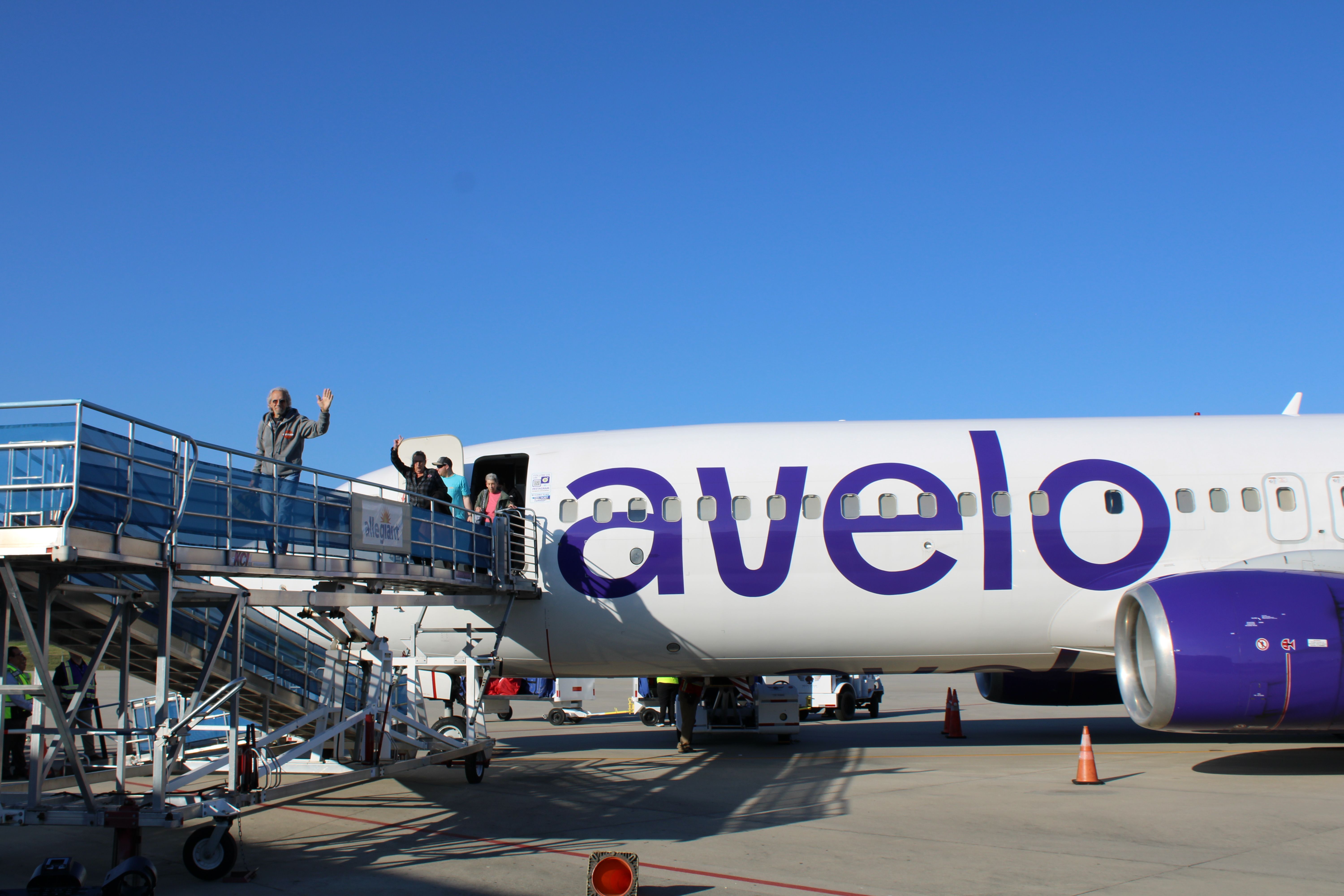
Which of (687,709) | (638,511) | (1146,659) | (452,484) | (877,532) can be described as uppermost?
(452,484)

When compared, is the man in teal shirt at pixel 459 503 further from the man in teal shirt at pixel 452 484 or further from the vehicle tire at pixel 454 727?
the vehicle tire at pixel 454 727

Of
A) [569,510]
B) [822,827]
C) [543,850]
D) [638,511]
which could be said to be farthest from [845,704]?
[543,850]

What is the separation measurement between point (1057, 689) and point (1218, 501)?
425cm

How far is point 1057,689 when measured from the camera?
17.1 m

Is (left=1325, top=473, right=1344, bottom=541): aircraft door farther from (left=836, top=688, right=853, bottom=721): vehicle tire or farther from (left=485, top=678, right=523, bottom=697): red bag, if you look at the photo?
(left=485, top=678, right=523, bottom=697): red bag

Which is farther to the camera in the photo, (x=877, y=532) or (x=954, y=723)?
(x=954, y=723)

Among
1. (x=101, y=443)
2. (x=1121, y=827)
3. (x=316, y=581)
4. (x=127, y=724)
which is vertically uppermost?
(x=101, y=443)

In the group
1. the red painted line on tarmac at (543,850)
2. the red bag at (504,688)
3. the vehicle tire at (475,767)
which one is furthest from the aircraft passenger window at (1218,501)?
the red bag at (504,688)

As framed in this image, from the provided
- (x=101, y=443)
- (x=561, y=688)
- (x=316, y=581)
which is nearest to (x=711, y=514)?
(x=316, y=581)

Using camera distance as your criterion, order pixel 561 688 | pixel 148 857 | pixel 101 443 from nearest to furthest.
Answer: pixel 101 443, pixel 148 857, pixel 561 688

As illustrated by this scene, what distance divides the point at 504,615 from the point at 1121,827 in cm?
A: 806

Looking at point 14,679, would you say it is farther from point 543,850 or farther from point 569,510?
point 543,850

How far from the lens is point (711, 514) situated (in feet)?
48.5

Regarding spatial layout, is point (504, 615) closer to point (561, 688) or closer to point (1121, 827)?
point (1121, 827)
